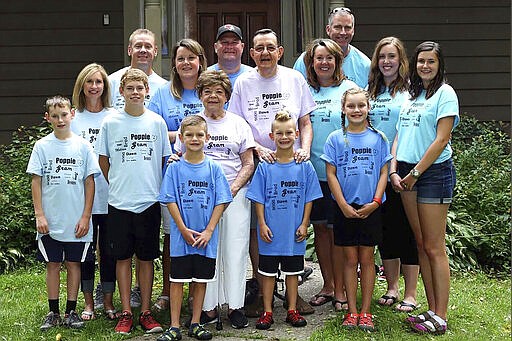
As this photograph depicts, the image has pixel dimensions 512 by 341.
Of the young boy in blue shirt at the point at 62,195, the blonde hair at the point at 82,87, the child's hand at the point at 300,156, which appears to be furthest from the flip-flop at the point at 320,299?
the blonde hair at the point at 82,87

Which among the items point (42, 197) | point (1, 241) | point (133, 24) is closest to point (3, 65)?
point (133, 24)

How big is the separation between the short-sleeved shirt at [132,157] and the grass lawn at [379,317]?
37.3 inches

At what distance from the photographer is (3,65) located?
1210 cm

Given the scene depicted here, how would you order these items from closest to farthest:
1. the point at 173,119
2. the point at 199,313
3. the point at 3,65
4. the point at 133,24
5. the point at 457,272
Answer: the point at 199,313
the point at 173,119
the point at 457,272
the point at 133,24
the point at 3,65

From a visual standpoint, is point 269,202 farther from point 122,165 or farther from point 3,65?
point 3,65

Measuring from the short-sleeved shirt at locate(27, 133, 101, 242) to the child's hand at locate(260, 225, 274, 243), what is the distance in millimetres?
1232

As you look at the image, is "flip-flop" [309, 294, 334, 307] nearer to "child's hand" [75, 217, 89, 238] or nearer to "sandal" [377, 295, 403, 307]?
"sandal" [377, 295, 403, 307]

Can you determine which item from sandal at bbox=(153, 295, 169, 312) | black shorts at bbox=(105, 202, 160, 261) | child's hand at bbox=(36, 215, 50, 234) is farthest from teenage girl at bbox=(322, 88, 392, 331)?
child's hand at bbox=(36, 215, 50, 234)

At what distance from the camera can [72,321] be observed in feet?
18.2

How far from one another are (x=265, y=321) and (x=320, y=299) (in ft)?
2.46

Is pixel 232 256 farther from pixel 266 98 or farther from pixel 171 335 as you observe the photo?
pixel 266 98

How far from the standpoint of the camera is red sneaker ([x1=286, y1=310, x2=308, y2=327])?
550cm

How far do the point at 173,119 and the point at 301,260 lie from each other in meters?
1.38

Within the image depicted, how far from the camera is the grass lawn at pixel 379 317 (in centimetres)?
533
